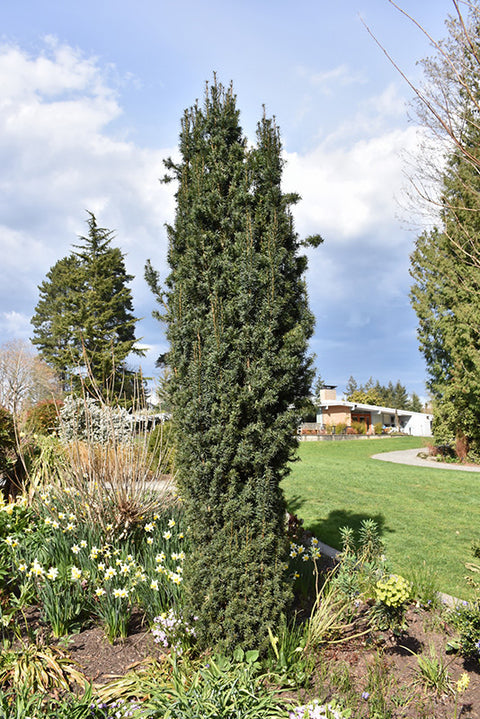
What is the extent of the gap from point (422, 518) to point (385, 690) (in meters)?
5.35

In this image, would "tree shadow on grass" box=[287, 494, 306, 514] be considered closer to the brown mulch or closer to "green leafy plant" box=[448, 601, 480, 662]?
the brown mulch

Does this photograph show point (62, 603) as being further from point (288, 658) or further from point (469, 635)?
point (469, 635)

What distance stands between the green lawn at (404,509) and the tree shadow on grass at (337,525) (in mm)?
13

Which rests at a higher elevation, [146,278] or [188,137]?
[188,137]

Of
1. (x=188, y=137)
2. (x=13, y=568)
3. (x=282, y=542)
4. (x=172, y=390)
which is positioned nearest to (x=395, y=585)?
(x=282, y=542)

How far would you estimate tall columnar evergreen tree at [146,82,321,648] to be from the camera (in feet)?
9.17

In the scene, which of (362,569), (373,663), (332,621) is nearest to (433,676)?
(373,663)

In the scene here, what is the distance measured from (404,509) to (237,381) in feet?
20.3

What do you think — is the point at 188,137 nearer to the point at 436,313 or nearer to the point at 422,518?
the point at 422,518

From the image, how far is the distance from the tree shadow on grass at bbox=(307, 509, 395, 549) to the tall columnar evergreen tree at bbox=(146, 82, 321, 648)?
2872 mm

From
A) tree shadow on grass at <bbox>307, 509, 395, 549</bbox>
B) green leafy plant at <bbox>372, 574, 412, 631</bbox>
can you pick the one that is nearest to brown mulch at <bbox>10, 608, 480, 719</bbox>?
green leafy plant at <bbox>372, 574, 412, 631</bbox>

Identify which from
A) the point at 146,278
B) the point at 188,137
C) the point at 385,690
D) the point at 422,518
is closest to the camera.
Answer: the point at 385,690

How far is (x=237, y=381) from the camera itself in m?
2.97

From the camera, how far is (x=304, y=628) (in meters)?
2.93
